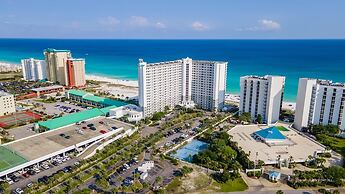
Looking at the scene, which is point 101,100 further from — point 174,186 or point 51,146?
point 174,186

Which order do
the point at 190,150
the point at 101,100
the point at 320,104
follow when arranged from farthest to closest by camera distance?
the point at 101,100 → the point at 320,104 → the point at 190,150

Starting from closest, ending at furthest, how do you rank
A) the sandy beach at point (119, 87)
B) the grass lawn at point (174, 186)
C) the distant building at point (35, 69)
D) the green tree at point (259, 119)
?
the grass lawn at point (174, 186) < the green tree at point (259, 119) < the sandy beach at point (119, 87) < the distant building at point (35, 69)

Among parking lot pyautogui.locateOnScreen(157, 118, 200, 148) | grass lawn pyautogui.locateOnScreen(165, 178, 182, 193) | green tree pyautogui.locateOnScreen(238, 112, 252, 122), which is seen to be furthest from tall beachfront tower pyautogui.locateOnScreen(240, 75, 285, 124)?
grass lawn pyautogui.locateOnScreen(165, 178, 182, 193)

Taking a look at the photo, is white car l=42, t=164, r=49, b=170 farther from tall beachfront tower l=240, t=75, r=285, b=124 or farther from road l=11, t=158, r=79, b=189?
tall beachfront tower l=240, t=75, r=285, b=124

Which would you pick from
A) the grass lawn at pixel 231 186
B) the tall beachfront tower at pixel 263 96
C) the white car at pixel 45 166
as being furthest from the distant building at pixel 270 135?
the white car at pixel 45 166

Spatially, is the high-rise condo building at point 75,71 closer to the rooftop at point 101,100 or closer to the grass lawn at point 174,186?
the rooftop at point 101,100

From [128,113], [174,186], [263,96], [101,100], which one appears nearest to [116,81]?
[101,100]
